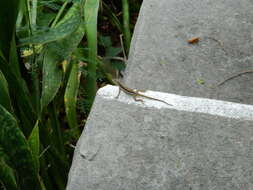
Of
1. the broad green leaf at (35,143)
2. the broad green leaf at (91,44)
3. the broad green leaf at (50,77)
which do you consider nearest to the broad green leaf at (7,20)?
the broad green leaf at (50,77)

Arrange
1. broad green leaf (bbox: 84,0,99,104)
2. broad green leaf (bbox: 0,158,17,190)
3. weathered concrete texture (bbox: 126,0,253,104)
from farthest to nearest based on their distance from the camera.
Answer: weathered concrete texture (bbox: 126,0,253,104)
broad green leaf (bbox: 84,0,99,104)
broad green leaf (bbox: 0,158,17,190)

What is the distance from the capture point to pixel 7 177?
1.23 metres

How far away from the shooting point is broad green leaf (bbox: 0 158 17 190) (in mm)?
1207

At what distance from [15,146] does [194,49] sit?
3.88ft

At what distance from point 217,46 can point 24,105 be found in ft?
3.48

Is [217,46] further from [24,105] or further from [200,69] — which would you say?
[24,105]

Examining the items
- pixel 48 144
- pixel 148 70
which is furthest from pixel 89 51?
pixel 48 144

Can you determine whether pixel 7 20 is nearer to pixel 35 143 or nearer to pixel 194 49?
pixel 35 143

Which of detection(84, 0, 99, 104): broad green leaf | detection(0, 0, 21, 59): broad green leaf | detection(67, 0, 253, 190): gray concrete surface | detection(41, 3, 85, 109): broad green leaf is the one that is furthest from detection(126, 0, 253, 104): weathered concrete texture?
detection(0, 0, 21, 59): broad green leaf

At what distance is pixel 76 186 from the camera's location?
3.69 feet

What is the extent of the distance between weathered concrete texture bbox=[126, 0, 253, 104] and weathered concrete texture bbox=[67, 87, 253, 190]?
60 cm

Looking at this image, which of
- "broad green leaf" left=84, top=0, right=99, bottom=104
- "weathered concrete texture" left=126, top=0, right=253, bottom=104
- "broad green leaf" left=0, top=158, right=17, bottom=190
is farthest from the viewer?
"weathered concrete texture" left=126, top=0, right=253, bottom=104

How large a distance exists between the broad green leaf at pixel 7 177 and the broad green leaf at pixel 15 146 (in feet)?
0.16

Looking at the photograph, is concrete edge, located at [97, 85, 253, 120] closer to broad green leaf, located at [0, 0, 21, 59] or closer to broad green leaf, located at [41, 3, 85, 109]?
broad green leaf, located at [41, 3, 85, 109]
